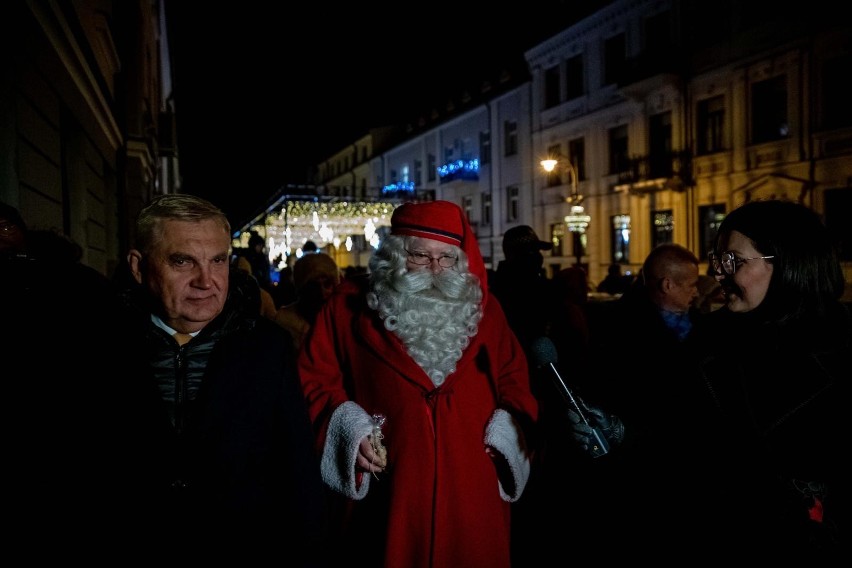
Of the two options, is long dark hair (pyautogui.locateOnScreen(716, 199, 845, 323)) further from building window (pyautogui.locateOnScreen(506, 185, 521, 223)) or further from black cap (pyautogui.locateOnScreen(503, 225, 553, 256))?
building window (pyautogui.locateOnScreen(506, 185, 521, 223))

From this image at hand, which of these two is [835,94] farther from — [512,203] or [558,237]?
[512,203]

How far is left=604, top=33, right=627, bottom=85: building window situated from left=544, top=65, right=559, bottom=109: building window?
10.7 feet

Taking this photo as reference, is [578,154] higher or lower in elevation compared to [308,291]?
higher

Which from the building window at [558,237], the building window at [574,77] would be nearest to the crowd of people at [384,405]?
the building window at [558,237]

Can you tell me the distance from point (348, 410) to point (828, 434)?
5.63 ft

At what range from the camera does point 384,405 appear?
2.54 m

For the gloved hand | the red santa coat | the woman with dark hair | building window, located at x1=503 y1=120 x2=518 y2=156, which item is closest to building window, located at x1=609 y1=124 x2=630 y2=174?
building window, located at x1=503 y1=120 x2=518 y2=156

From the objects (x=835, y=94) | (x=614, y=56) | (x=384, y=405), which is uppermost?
(x=614, y=56)

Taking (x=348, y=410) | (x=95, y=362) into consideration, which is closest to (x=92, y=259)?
(x=348, y=410)

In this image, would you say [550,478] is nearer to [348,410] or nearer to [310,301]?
[310,301]

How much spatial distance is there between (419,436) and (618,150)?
2438cm

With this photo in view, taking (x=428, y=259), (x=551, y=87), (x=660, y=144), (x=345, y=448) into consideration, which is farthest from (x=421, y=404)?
(x=551, y=87)

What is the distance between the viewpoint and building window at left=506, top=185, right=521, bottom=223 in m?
30.6

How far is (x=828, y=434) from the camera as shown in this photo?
6.22 feet
